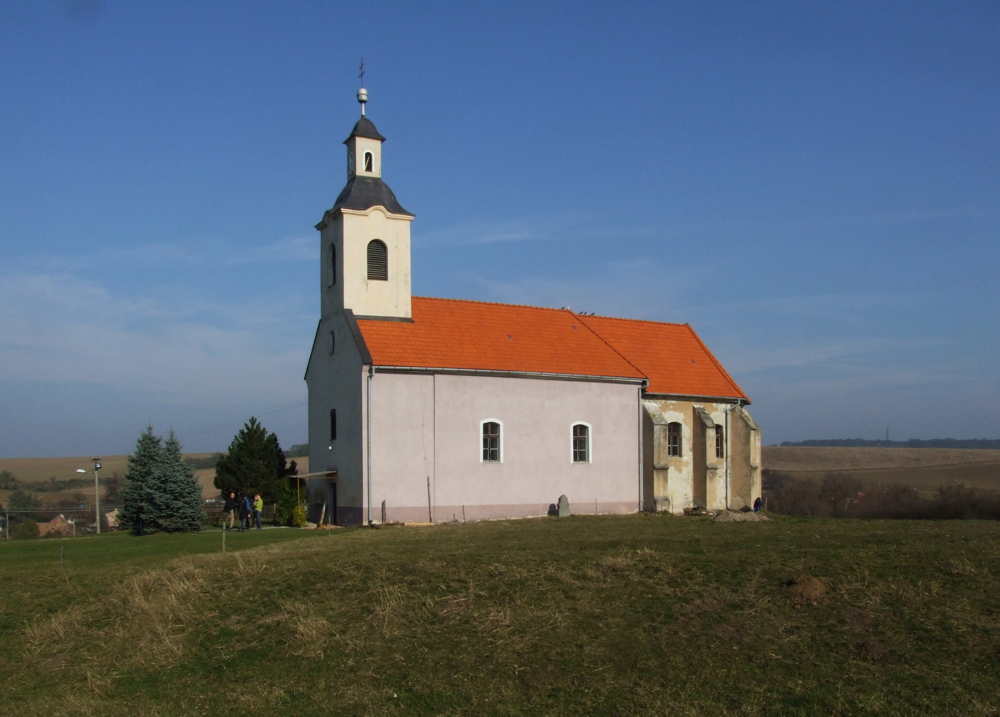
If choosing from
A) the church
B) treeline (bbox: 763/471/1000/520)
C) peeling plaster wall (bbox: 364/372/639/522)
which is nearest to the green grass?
peeling plaster wall (bbox: 364/372/639/522)

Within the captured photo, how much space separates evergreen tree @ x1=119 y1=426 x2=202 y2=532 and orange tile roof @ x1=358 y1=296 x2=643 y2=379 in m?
8.57

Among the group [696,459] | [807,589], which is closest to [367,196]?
[696,459]

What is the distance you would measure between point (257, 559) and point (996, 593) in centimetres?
1498

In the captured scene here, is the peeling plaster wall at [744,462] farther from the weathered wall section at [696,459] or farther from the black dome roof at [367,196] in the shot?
the black dome roof at [367,196]

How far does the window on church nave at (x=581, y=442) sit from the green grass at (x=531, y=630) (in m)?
13.6

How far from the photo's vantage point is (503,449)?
32.4 meters

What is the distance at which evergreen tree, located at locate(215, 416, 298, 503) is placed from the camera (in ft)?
113

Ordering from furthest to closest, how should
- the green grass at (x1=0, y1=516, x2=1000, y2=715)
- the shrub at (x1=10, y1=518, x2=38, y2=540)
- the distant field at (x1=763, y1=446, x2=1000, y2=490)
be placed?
the distant field at (x1=763, y1=446, x2=1000, y2=490), the shrub at (x1=10, y1=518, x2=38, y2=540), the green grass at (x1=0, y1=516, x2=1000, y2=715)

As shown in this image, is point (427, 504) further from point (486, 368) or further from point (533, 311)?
point (533, 311)

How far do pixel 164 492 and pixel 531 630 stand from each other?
21.5 metres

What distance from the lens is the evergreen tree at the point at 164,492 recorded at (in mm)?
31797

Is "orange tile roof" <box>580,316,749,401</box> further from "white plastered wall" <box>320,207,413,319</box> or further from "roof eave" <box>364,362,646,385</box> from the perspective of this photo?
"white plastered wall" <box>320,207,413,319</box>

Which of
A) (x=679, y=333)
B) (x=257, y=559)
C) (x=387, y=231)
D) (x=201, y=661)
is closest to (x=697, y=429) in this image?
(x=679, y=333)

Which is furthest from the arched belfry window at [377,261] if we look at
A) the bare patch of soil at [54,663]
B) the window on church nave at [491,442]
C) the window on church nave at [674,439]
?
the bare patch of soil at [54,663]
